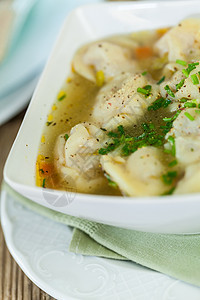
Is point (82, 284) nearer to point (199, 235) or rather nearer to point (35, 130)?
point (199, 235)

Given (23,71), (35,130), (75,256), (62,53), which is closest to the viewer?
(75,256)

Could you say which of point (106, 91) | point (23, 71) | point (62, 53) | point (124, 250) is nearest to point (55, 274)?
point (124, 250)

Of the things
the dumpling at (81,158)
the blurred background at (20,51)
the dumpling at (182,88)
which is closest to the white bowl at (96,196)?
the dumpling at (81,158)

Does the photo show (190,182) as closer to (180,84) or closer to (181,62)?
(180,84)

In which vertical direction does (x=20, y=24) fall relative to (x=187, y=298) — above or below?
above

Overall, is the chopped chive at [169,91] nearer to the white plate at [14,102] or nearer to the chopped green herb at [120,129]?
the chopped green herb at [120,129]

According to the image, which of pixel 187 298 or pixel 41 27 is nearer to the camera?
pixel 187 298
